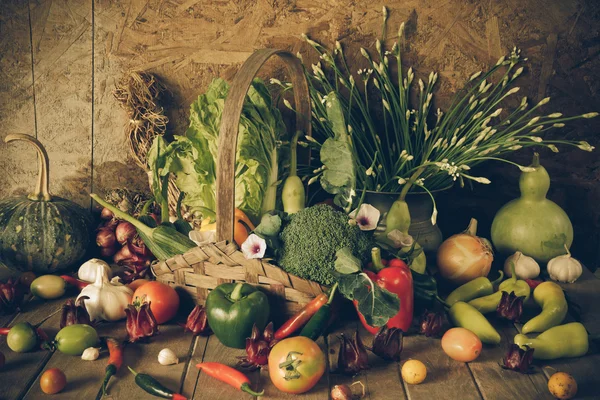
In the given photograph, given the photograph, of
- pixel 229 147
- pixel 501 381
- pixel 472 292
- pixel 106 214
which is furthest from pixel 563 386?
pixel 106 214

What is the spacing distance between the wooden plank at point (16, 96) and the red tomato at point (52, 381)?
57.3 inches

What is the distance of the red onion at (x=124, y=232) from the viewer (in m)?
2.36

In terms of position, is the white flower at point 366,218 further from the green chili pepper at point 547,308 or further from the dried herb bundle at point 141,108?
the dried herb bundle at point 141,108

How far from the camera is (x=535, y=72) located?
246cm

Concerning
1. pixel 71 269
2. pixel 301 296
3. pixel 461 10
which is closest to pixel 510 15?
pixel 461 10

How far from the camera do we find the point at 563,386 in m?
1.49

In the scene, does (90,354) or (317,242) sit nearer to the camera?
(90,354)

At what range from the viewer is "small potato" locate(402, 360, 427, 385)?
1548mm

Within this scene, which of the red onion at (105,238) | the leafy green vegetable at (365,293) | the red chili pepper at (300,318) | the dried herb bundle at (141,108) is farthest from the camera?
the dried herb bundle at (141,108)

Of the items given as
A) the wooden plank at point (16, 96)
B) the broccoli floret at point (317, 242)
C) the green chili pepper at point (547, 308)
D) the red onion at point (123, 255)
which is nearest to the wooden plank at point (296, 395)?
the broccoli floret at point (317, 242)

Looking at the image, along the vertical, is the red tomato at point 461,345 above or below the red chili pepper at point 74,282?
above

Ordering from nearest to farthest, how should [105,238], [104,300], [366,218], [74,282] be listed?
[104,300] < [366,218] < [74,282] < [105,238]

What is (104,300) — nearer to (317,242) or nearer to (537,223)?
(317,242)

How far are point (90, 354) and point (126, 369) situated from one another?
118 millimetres
